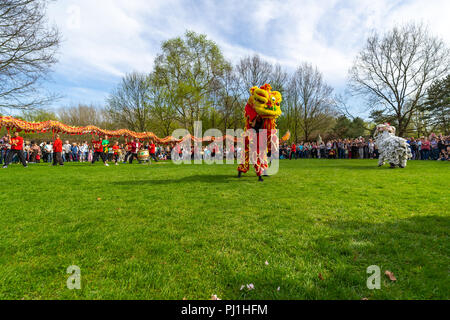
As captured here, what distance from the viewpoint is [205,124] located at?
38.4m

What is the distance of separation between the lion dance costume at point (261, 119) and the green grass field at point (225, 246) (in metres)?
3.15

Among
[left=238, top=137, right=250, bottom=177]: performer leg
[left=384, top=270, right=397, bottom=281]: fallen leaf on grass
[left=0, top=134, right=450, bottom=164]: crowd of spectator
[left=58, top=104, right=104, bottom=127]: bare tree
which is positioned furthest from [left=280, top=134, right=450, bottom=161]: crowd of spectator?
[left=58, top=104, right=104, bottom=127]: bare tree

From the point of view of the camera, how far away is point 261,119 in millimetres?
8086

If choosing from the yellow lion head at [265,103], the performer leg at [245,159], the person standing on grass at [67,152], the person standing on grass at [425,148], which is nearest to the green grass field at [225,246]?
the yellow lion head at [265,103]

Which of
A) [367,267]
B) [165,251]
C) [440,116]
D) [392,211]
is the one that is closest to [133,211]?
[165,251]

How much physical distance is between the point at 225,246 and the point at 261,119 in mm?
5916

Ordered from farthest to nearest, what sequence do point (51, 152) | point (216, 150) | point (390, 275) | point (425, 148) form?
point (216, 150), point (51, 152), point (425, 148), point (390, 275)

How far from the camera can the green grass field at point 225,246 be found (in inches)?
81.7

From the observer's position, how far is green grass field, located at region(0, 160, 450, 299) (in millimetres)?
2076

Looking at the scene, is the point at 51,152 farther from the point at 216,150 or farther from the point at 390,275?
the point at 390,275

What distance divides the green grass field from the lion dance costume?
3.15 meters

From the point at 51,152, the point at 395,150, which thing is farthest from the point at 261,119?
the point at 51,152

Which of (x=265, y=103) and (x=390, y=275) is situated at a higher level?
(x=265, y=103)
